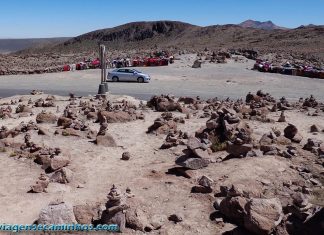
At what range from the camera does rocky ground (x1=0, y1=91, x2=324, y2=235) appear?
31.7 feet

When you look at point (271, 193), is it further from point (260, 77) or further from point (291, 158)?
point (260, 77)

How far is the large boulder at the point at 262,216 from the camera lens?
9.00 m

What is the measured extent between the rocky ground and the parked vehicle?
22.8 m

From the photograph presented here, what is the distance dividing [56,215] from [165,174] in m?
4.10

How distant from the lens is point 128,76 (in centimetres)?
4388

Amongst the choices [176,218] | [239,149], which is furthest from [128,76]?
[176,218]

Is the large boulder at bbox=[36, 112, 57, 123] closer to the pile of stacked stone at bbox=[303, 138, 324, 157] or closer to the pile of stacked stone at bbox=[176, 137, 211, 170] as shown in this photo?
the pile of stacked stone at bbox=[176, 137, 211, 170]

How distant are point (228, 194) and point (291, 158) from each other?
4.57 metres

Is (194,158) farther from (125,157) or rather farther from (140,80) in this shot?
(140,80)

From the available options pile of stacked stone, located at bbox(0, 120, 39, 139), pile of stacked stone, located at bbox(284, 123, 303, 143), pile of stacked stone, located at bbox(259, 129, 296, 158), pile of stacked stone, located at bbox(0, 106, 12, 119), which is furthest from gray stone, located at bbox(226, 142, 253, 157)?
pile of stacked stone, located at bbox(0, 106, 12, 119)

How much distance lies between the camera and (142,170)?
1362 centimetres

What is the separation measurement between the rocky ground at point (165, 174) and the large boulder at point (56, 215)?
0.07 ft

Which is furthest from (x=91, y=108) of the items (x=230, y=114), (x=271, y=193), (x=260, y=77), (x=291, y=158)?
(x=260, y=77)

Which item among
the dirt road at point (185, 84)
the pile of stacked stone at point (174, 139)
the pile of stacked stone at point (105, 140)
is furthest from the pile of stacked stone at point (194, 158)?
the dirt road at point (185, 84)
